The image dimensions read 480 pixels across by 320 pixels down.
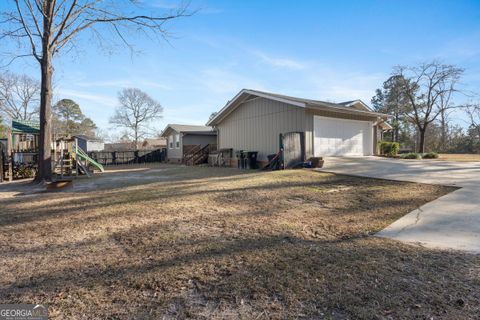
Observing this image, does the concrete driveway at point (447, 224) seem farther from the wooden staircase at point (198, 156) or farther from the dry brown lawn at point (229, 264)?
the wooden staircase at point (198, 156)

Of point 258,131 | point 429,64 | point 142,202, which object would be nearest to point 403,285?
point 142,202

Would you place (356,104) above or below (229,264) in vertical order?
above

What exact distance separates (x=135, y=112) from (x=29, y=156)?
2952cm

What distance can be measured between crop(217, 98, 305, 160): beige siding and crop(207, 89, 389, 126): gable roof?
13.5 inches

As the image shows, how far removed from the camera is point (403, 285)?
2.28m

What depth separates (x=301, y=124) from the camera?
1159 centimetres

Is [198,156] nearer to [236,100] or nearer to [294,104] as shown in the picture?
[236,100]

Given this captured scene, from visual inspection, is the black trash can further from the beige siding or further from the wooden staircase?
the wooden staircase

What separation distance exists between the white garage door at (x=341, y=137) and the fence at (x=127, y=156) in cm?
1648

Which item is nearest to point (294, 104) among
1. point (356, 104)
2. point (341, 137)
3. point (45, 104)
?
point (341, 137)

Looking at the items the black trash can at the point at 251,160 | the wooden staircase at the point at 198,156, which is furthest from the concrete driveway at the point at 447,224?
the wooden staircase at the point at 198,156

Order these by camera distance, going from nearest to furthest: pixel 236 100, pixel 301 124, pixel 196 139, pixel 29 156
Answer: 1. pixel 29 156
2. pixel 301 124
3. pixel 236 100
4. pixel 196 139

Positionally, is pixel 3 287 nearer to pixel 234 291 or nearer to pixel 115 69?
pixel 234 291

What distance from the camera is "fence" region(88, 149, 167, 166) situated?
21703 mm
